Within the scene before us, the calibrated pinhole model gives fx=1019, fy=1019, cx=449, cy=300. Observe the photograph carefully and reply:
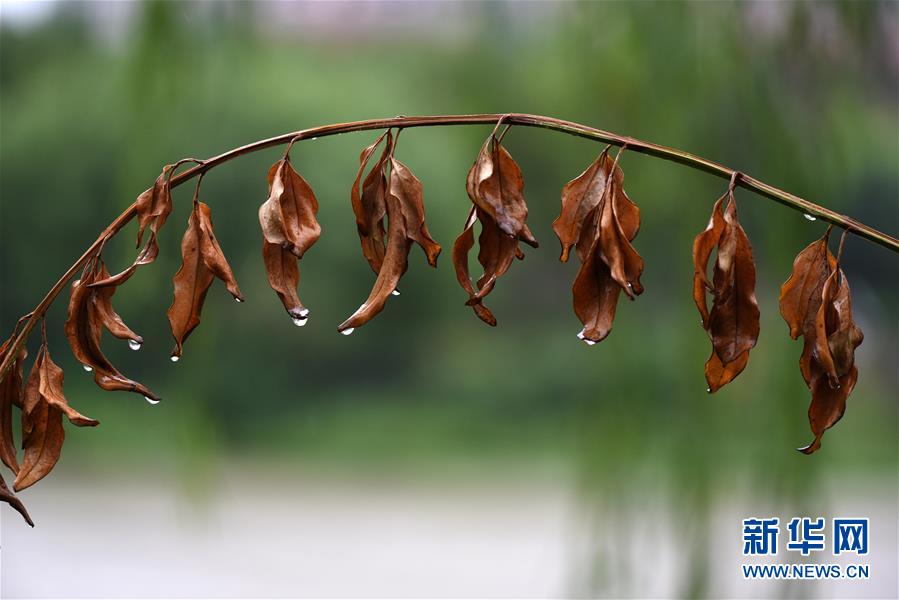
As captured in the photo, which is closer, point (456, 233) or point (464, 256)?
point (464, 256)

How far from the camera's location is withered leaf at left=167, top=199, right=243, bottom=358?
0.98 ft

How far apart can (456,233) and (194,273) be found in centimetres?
200

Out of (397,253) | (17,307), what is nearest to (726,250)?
(397,253)

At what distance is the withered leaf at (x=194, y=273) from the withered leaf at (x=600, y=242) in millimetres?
100

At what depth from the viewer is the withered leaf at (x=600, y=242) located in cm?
28

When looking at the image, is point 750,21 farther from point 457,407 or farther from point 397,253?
point 457,407

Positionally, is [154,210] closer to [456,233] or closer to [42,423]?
[42,423]

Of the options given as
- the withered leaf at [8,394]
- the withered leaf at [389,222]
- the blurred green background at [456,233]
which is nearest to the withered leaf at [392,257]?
the withered leaf at [389,222]

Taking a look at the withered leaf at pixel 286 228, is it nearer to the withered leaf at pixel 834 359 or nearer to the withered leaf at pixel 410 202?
the withered leaf at pixel 410 202

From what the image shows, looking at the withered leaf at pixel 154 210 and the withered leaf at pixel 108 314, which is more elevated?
the withered leaf at pixel 154 210

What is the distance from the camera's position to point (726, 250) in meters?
0.29

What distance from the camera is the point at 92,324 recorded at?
310mm

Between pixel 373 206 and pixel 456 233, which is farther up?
pixel 456 233

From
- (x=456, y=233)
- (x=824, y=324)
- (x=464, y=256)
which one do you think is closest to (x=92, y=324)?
(x=464, y=256)
